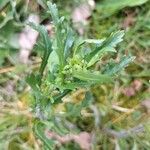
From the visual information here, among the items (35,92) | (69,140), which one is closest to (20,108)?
(69,140)

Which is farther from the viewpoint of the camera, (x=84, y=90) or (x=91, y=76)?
(x=84, y=90)

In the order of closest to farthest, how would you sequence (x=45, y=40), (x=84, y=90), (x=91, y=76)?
(x=91, y=76) → (x=45, y=40) → (x=84, y=90)

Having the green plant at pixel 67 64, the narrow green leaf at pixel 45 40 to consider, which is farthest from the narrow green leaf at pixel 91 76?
the narrow green leaf at pixel 45 40

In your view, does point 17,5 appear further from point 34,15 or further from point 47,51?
point 47,51

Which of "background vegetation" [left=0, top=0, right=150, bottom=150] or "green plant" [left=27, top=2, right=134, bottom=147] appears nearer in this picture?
"green plant" [left=27, top=2, right=134, bottom=147]

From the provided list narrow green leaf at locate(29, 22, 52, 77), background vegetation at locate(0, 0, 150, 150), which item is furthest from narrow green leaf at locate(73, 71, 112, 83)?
background vegetation at locate(0, 0, 150, 150)

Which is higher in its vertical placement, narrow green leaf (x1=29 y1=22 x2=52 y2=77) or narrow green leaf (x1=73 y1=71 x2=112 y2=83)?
narrow green leaf (x1=29 y1=22 x2=52 y2=77)

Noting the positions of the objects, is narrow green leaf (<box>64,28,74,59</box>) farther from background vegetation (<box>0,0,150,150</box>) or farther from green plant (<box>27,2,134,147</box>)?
background vegetation (<box>0,0,150,150</box>)

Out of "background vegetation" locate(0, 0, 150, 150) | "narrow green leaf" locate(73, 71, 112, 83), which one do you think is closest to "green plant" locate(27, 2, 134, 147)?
"narrow green leaf" locate(73, 71, 112, 83)

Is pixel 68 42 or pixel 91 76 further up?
pixel 68 42

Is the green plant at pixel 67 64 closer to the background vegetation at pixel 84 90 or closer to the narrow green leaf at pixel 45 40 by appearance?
the narrow green leaf at pixel 45 40

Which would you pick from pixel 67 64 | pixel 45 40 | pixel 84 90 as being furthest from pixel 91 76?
pixel 84 90

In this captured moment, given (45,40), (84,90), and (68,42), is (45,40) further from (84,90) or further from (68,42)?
(84,90)
